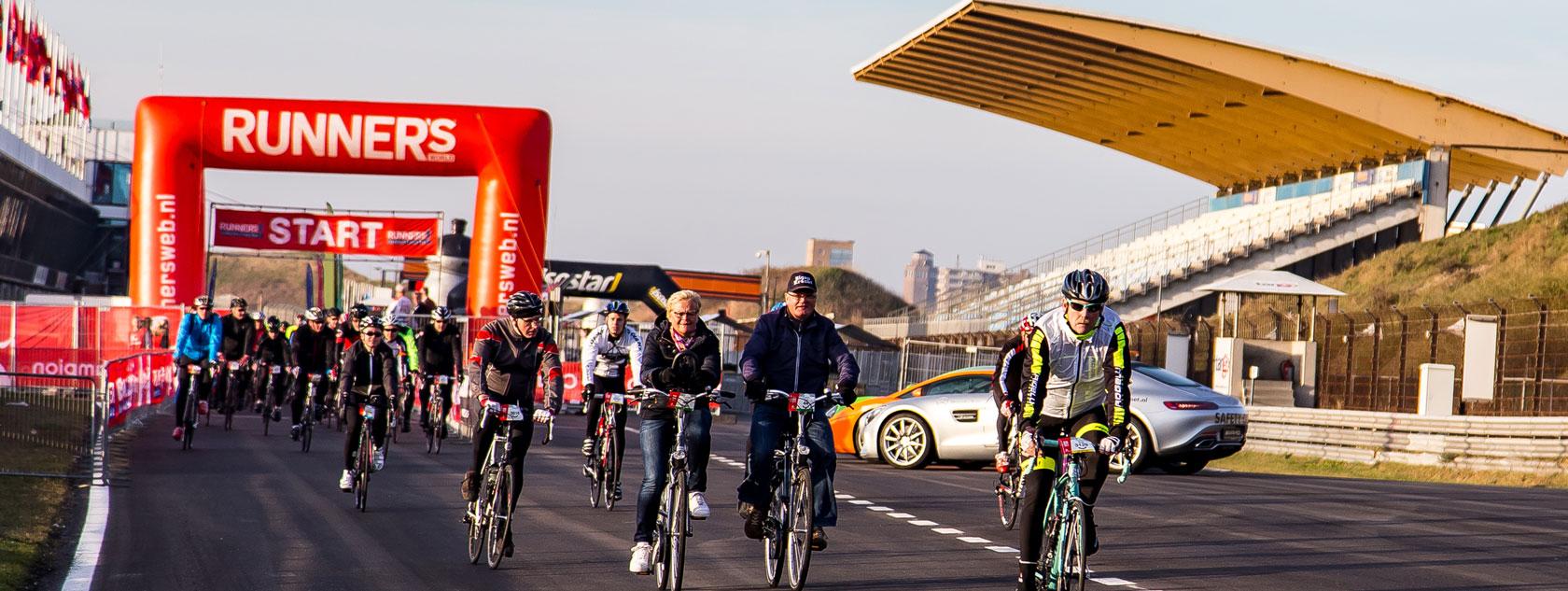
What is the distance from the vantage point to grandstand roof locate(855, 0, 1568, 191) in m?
52.3

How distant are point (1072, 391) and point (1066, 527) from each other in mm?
764

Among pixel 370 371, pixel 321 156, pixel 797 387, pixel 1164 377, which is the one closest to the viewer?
pixel 797 387

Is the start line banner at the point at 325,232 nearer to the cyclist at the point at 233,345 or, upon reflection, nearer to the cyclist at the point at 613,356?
the cyclist at the point at 233,345

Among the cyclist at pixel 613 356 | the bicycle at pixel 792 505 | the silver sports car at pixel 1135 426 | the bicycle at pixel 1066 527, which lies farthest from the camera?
the silver sports car at pixel 1135 426

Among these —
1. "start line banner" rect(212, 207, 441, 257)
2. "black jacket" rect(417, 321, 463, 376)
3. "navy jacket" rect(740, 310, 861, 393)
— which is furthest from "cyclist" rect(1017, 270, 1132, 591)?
"start line banner" rect(212, 207, 441, 257)

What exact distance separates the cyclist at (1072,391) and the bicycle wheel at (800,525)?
44.8 inches

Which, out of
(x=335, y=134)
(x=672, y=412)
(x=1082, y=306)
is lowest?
(x=672, y=412)

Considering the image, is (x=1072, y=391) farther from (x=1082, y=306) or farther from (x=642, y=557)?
(x=642, y=557)

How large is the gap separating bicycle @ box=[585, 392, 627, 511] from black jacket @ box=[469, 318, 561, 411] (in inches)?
112

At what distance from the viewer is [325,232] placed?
31.3m

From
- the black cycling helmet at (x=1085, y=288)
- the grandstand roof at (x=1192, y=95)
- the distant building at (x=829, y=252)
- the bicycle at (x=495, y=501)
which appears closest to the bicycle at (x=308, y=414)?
the bicycle at (x=495, y=501)

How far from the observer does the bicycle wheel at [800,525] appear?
9266mm

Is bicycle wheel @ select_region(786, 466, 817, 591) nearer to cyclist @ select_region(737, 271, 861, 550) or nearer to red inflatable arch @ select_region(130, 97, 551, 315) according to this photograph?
cyclist @ select_region(737, 271, 861, 550)

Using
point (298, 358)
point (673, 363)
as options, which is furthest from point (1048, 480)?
point (298, 358)
